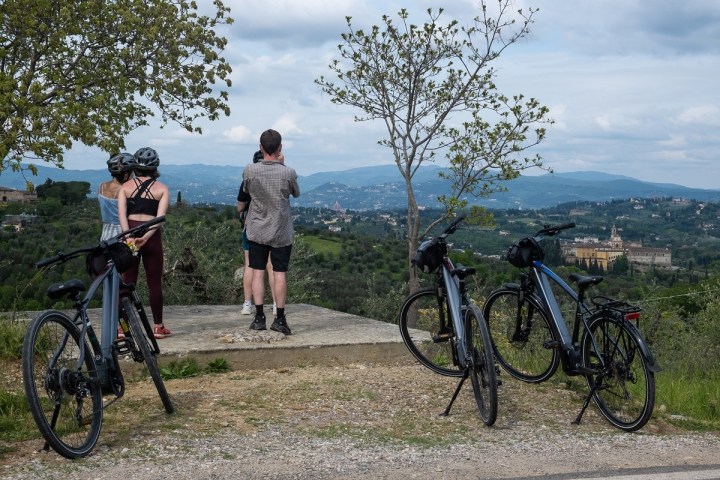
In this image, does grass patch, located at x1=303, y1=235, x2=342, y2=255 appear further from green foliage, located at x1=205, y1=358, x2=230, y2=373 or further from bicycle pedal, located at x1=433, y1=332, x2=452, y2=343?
bicycle pedal, located at x1=433, y1=332, x2=452, y2=343

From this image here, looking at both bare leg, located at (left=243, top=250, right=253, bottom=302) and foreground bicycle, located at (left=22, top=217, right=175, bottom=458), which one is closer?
foreground bicycle, located at (left=22, top=217, right=175, bottom=458)

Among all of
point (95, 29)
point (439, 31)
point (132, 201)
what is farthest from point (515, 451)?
point (439, 31)

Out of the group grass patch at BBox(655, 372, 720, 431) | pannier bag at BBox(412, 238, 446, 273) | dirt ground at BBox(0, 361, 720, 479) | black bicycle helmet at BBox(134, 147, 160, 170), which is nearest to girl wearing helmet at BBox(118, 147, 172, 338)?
black bicycle helmet at BBox(134, 147, 160, 170)

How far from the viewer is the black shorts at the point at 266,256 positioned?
7.18 meters

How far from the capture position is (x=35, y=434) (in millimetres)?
4746

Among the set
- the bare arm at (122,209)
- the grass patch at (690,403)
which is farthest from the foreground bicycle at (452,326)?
the bare arm at (122,209)

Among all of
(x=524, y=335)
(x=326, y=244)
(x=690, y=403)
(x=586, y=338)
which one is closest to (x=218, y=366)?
(x=524, y=335)

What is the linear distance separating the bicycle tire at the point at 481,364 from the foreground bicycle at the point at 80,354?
2099mm

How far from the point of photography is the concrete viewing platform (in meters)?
7.03

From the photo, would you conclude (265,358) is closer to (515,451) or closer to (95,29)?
(515,451)

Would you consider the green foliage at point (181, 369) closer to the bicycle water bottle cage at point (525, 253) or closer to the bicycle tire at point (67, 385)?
the bicycle tire at point (67, 385)

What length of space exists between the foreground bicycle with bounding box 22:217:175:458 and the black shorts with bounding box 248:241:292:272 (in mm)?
2150

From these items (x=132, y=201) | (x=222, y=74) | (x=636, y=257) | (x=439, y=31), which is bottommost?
(x=636, y=257)

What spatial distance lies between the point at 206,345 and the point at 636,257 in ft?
264
